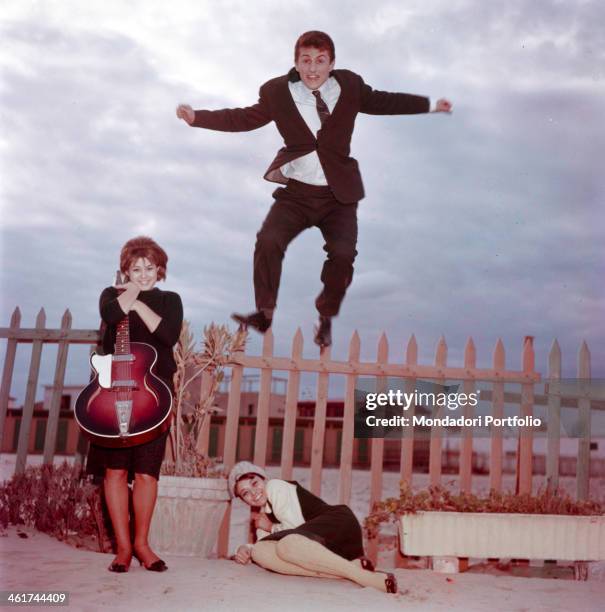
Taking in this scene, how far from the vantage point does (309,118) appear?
3182 millimetres

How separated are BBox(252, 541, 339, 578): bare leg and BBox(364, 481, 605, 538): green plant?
791 millimetres

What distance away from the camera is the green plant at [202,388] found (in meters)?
3.58

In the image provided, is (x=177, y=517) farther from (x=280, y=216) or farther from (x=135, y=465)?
(x=280, y=216)

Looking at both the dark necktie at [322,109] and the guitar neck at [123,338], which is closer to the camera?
the guitar neck at [123,338]

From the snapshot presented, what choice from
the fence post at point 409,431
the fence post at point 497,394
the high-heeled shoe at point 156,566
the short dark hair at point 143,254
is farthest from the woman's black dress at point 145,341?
the fence post at point 497,394

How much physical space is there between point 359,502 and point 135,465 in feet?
15.0

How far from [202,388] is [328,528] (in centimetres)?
118

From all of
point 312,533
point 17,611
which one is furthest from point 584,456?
point 17,611

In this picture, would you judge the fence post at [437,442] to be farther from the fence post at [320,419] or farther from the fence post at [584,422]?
the fence post at [584,422]

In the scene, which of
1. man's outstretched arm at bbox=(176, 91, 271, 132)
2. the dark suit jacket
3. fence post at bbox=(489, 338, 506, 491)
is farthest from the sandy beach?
man's outstretched arm at bbox=(176, 91, 271, 132)

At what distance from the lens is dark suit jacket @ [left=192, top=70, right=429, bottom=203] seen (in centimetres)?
317

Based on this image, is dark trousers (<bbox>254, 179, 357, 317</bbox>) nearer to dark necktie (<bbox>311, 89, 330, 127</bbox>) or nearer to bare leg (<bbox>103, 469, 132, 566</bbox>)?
dark necktie (<bbox>311, 89, 330, 127</bbox>)

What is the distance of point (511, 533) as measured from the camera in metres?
3.60

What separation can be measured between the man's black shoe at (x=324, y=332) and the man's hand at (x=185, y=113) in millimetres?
1175
